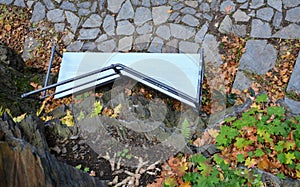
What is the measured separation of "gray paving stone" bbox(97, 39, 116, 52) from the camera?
688 cm

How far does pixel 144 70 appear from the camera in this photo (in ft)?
20.1

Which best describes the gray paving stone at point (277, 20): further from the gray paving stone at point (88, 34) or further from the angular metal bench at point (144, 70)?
the gray paving stone at point (88, 34)

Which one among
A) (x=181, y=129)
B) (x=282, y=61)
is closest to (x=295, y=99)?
(x=282, y=61)

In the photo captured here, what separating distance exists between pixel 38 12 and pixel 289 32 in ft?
14.2

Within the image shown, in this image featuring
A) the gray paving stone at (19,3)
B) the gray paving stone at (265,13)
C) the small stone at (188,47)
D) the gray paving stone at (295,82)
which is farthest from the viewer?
the gray paving stone at (19,3)

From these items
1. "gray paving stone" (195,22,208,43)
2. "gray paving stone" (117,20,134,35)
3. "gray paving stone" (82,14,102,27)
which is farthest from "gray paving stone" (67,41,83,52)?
"gray paving stone" (195,22,208,43)

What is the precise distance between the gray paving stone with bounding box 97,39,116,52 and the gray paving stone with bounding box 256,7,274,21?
237cm

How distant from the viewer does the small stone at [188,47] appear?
21.5 feet

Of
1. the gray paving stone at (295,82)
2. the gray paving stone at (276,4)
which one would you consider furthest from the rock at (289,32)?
the gray paving stone at (295,82)

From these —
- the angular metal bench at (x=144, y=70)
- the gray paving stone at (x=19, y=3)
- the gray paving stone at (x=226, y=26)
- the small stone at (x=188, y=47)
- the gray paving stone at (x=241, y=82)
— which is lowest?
the gray paving stone at (x=241, y=82)

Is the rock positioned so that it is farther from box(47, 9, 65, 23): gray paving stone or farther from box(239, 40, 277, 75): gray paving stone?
box(47, 9, 65, 23): gray paving stone

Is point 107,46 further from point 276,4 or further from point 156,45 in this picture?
point 276,4

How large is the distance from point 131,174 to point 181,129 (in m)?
1.00

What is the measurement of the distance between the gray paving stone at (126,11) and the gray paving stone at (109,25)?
4.3 inches
